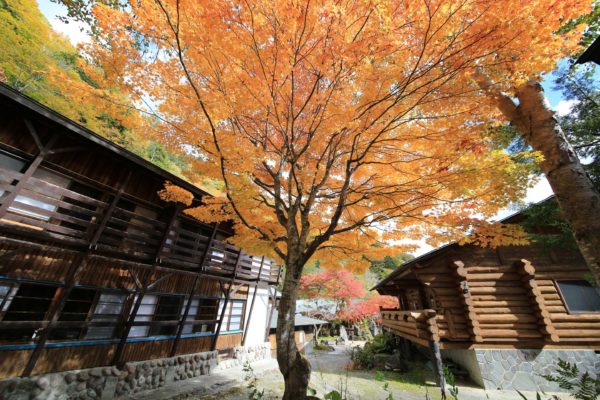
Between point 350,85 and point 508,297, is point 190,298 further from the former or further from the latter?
point 508,297

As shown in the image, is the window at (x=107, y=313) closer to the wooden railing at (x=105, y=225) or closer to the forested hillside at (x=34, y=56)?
the wooden railing at (x=105, y=225)

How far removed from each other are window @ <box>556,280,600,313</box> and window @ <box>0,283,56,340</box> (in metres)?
17.8

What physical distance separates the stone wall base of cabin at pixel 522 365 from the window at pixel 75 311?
13786 millimetres

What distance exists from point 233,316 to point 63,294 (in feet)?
27.5

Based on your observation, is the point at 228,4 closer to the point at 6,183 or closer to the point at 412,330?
the point at 6,183

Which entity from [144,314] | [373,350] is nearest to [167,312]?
[144,314]

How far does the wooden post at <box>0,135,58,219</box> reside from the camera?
5.71m

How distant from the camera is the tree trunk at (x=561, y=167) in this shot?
4219mm

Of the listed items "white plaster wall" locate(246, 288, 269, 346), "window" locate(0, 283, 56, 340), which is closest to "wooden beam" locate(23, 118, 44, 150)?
"window" locate(0, 283, 56, 340)

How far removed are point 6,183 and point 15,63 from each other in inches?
683

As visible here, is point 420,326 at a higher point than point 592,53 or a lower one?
lower

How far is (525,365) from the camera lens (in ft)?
28.2

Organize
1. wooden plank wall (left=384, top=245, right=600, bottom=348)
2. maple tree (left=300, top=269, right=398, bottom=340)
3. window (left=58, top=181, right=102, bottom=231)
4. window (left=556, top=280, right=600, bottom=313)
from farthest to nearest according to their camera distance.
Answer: maple tree (left=300, top=269, right=398, bottom=340), window (left=556, top=280, right=600, bottom=313), wooden plank wall (left=384, top=245, right=600, bottom=348), window (left=58, top=181, right=102, bottom=231)

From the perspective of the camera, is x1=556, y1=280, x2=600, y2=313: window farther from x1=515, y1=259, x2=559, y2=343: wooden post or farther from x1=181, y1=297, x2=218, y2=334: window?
x1=181, y1=297, x2=218, y2=334: window
